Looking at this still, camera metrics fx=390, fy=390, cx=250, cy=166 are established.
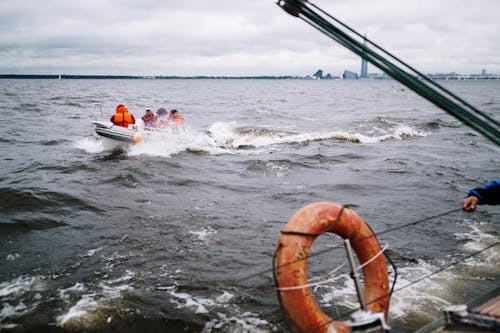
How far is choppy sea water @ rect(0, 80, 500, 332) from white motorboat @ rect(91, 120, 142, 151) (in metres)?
0.45

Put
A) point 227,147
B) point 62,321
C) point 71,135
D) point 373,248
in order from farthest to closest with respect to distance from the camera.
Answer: point 71,135 < point 227,147 < point 62,321 < point 373,248

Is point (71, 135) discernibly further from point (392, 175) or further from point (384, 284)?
point (384, 284)

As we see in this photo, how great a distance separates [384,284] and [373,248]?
1.36 ft

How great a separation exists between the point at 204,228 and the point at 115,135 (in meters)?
9.54

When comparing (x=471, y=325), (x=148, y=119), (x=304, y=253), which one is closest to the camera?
(x=471, y=325)

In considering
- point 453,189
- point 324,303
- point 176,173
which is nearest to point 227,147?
point 176,173

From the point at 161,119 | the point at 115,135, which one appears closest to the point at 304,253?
the point at 115,135

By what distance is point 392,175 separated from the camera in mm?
13734

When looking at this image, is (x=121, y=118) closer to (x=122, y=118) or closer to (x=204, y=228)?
(x=122, y=118)

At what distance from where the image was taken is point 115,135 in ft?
55.0

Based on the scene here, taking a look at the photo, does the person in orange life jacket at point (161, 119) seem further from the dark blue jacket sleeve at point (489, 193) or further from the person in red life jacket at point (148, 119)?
the dark blue jacket sleeve at point (489, 193)

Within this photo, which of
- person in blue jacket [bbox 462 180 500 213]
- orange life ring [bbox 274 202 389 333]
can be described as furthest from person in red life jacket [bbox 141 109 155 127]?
person in blue jacket [bbox 462 180 500 213]

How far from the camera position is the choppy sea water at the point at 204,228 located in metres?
5.89

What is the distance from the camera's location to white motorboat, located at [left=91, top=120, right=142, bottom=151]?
16.7 m
